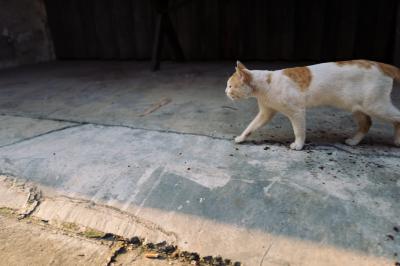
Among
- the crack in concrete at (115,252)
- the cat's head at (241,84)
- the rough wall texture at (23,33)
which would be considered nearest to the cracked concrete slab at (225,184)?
the crack in concrete at (115,252)

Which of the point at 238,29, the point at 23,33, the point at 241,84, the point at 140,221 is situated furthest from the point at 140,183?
the point at 23,33

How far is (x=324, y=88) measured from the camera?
79.0 inches

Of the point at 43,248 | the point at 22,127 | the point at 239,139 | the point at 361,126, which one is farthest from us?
the point at 22,127

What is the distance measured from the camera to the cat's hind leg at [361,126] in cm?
216

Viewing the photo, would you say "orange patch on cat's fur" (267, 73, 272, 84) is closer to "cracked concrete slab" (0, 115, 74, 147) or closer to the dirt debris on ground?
the dirt debris on ground

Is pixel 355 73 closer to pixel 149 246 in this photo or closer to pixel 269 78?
pixel 269 78

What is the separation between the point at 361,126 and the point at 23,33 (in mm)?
6218

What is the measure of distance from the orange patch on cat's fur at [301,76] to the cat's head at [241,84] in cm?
24

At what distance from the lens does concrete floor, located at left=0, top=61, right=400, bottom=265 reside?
1476 mm

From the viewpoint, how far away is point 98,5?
20.6ft

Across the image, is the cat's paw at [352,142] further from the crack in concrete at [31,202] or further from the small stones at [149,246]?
the crack in concrete at [31,202]

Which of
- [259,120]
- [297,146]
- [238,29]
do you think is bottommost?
[297,146]

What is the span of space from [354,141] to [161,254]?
141cm

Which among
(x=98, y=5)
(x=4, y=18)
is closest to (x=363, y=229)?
(x=98, y=5)
